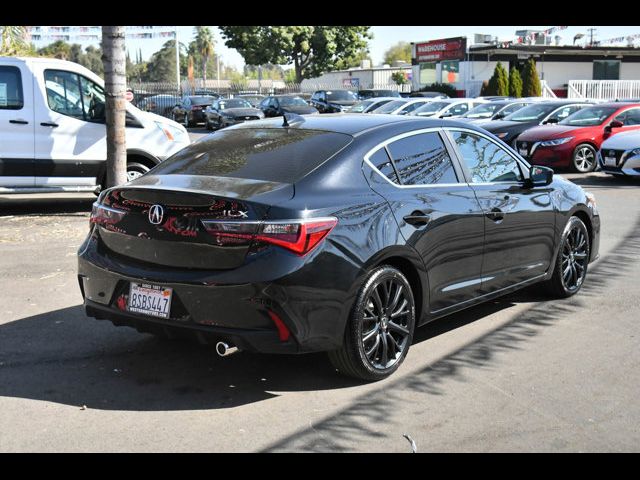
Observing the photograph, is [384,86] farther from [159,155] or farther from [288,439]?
[288,439]

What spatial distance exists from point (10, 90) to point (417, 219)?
784 centimetres

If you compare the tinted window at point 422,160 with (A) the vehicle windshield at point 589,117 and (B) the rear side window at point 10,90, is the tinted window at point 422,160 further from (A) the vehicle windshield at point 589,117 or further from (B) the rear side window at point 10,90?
(A) the vehicle windshield at point 589,117

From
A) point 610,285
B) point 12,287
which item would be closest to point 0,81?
point 12,287

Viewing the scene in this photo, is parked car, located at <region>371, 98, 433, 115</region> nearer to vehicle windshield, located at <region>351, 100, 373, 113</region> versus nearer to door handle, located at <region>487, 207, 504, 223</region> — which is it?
vehicle windshield, located at <region>351, 100, 373, 113</region>

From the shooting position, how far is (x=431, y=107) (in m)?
27.5

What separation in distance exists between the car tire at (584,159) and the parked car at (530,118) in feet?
5.90

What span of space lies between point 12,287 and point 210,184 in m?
3.45

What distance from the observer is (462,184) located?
5.97 meters

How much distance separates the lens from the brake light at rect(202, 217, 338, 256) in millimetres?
4590

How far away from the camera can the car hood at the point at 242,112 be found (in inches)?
1308

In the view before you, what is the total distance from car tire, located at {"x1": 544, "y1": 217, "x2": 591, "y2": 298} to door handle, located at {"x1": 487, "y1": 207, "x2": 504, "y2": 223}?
1081 mm

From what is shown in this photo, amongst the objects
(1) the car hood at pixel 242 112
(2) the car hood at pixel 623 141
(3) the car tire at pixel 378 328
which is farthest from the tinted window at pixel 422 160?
(1) the car hood at pixel 242 112

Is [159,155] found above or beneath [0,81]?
beneath

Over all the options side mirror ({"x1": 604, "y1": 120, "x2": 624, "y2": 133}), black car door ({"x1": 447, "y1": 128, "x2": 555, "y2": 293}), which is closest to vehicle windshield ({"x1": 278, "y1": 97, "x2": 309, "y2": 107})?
side mirror ({"x1": 604, "y1": 120, "x2": 624, "y2": 133})
